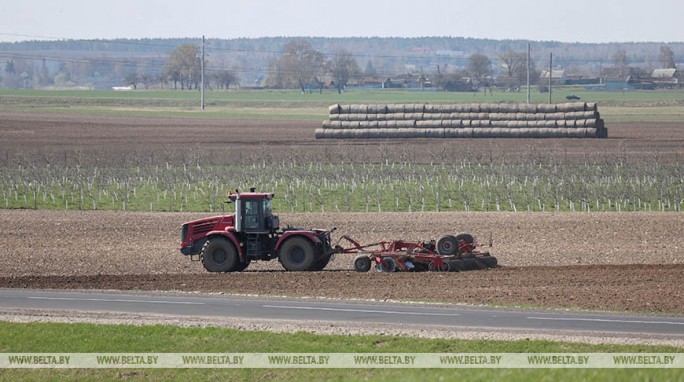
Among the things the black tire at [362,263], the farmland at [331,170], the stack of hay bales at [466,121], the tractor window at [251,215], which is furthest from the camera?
the stack of hay bales at [466,121]

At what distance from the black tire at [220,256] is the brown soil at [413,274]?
737 millimetres

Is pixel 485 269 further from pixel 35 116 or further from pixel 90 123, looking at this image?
pixel 35 116

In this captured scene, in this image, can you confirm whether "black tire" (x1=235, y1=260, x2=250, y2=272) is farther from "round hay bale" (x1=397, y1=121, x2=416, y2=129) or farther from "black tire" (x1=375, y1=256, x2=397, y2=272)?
"round hay bale" (x1=397, y1=121, x2=416, y2=129)

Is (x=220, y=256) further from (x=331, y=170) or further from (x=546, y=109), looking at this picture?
(x=546, y=109)

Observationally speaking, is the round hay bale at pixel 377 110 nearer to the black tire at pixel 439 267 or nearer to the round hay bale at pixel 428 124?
the round hay bale at pixel 428 124

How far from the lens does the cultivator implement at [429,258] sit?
3119cm

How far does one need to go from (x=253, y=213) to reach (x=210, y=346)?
38.8 feet

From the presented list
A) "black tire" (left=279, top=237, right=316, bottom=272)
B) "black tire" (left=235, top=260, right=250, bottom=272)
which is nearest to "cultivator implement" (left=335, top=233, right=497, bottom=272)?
"black tire" (left=279, top=237, right=316, bottom=272)

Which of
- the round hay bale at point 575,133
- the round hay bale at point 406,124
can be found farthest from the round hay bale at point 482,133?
the round hay bale at point 575,133

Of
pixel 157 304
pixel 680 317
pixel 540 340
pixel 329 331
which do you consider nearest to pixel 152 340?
pixel 329 331

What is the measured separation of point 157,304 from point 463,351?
8856 millimetres

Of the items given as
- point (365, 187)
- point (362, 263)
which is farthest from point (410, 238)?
point (365, 187)

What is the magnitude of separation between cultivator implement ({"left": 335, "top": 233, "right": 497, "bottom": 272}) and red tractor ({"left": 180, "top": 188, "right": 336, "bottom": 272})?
0.84 m

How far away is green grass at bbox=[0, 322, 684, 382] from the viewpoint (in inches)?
753
